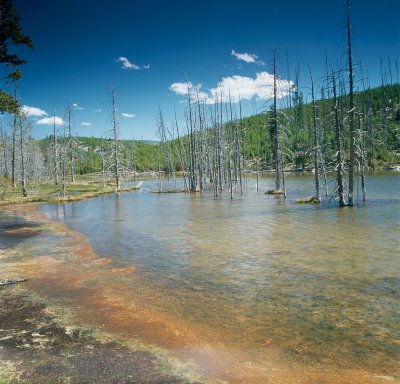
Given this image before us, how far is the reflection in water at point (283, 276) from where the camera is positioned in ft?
25.0

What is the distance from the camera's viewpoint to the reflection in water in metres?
7.62

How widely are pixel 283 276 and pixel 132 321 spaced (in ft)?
18.5

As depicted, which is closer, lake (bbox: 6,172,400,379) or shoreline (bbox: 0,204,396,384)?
shoreline (bbox: 0,204,396,384)

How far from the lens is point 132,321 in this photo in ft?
28.6

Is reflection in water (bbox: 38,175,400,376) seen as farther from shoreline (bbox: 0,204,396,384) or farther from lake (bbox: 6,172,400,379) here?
shoreline (bbox: 0,204,396,384)

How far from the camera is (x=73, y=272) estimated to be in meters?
13.1

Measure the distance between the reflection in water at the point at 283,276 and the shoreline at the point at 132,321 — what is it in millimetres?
461

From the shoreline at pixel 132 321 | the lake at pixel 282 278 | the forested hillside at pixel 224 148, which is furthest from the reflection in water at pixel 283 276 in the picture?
the forested hillside at pixel 224 148

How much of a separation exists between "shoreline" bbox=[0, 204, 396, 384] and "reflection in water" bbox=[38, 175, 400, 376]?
46cm

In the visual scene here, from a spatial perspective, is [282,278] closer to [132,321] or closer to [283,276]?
[283,276]

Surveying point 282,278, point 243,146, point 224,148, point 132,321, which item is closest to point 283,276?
point 282,278

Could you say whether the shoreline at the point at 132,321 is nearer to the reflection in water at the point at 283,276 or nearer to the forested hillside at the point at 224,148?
the reflection in water at the point at 283,276

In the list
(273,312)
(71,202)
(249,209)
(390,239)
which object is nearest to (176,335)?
(273,312)

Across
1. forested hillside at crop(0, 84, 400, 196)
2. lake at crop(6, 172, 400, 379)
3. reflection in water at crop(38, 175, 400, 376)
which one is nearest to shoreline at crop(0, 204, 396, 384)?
lake at crop(6, 172, 400, 379)
